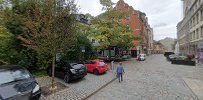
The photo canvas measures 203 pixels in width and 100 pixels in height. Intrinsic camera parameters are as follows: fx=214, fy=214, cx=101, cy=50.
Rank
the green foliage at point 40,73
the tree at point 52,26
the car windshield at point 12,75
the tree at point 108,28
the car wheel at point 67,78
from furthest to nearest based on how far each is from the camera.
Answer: the tree at point 108,28 < the green foliage at point 40,73 < the car wheel at point 67,78 < the tree at point 52,26 < the car windshield at point 12,75

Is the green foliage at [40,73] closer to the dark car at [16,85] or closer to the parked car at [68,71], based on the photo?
the parked car at [68,71]

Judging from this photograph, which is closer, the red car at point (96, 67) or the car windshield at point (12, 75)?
the car windshield at point (12, 75)

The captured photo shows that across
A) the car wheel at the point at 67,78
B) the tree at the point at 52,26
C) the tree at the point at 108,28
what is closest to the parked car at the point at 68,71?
the car wheel at the point at 67,78

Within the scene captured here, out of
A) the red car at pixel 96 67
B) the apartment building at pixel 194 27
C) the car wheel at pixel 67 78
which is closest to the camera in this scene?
the car wheel at pixel 67 78

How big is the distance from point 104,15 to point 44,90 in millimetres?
22921

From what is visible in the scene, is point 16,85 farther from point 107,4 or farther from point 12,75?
point 107,4

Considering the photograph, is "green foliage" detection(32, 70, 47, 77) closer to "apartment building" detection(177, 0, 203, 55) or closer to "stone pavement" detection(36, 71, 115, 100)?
"stone pavement" detection(36, 71, 115, 100)

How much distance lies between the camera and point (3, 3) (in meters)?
21.9

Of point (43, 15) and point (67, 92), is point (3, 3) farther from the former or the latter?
point (67, 92)

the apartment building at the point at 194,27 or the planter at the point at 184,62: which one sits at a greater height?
the apartment building at the point at 194,27

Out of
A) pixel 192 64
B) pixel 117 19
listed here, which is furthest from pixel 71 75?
pixel 192 64

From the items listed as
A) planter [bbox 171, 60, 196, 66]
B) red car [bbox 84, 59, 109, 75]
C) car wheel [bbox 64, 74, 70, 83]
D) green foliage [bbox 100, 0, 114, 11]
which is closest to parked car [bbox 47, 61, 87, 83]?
car wheel [bbox 64, 74, 70, 83]

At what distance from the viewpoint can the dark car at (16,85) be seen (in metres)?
8.74

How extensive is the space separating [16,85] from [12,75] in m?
0.98
